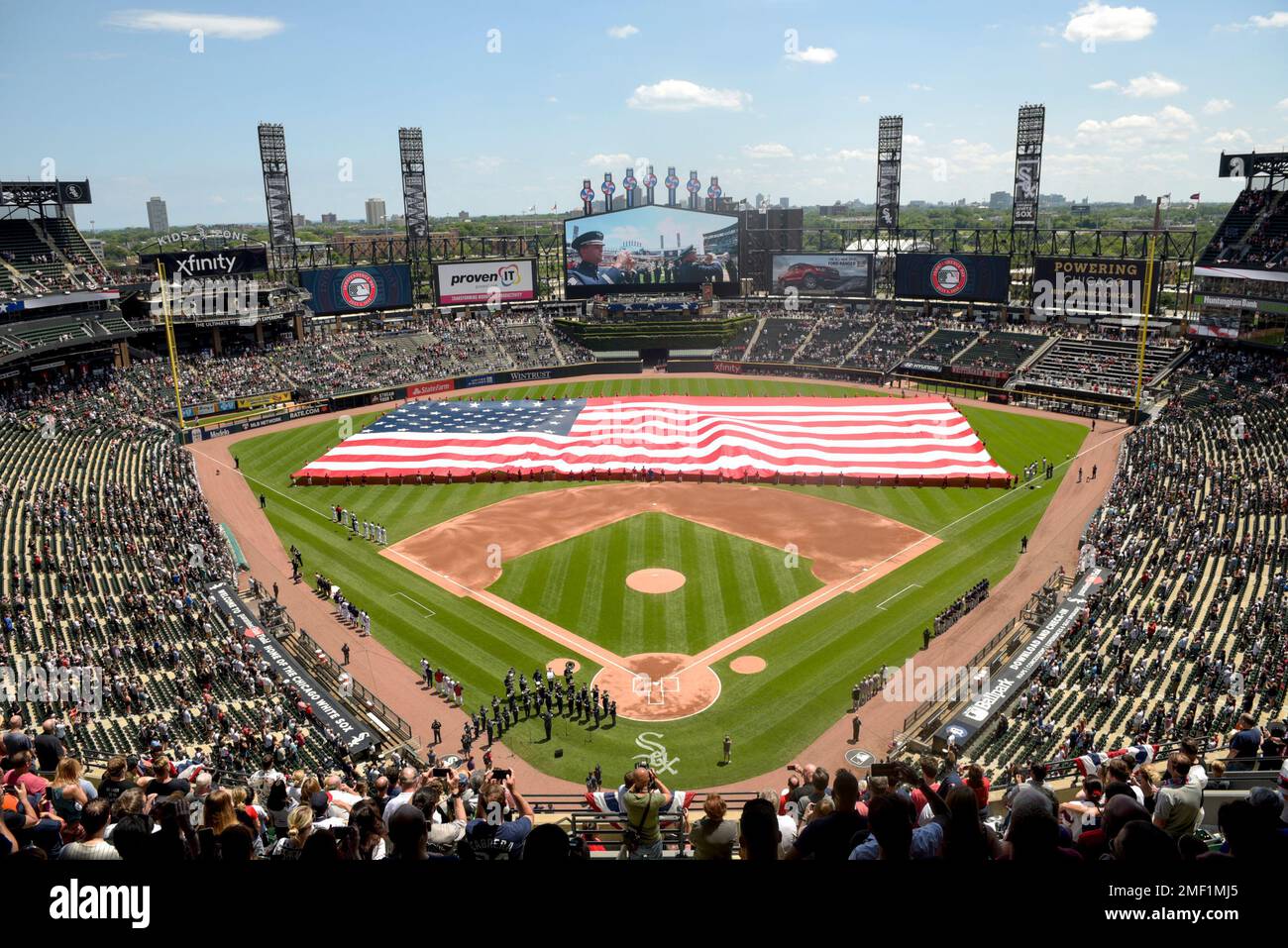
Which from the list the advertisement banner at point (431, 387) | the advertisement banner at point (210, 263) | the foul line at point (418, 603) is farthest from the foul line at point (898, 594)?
the advertisement banner at point (210, 263)

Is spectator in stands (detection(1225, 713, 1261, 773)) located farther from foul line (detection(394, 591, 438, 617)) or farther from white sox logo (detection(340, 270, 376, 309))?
white sox logo (detection(340, 270, 376, 309))

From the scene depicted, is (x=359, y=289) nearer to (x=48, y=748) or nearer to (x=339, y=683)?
(x=339, y=683)

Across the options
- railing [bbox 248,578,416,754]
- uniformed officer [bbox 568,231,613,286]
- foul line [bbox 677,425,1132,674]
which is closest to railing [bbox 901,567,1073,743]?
foul line [bbox 677,425,1132,674]

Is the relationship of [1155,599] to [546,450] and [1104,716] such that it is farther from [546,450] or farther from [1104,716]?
[546,450]

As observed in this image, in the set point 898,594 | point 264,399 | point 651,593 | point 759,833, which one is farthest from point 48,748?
point 264,399

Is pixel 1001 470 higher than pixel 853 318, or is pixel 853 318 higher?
pixel 853 318
